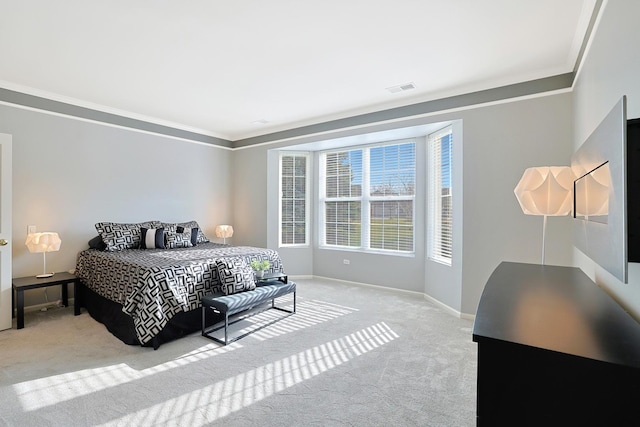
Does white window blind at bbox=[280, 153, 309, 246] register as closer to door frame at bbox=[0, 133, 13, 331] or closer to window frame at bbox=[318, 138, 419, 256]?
window frame at bbox=[318, 138, 419, 256]

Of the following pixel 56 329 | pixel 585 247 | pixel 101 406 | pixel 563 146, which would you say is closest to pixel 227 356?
pixel 101 406

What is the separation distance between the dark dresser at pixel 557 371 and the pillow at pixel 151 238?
174 inches

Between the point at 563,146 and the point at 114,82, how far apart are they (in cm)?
496

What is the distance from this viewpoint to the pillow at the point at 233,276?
10.6ft

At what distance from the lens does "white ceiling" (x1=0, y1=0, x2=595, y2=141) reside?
2.27m

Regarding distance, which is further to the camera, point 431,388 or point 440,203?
point 440,203

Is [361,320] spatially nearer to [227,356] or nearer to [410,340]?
[410,340]

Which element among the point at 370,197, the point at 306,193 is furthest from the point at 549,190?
the point at 306,193

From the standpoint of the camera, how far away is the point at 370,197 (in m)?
5.26

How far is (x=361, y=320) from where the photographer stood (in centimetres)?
361

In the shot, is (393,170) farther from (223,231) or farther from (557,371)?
(557,371)

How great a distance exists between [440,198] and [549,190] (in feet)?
6.92

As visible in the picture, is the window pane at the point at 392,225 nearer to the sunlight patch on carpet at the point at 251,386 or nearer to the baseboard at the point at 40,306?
the sunlight patch on carpet at the point at 251,386

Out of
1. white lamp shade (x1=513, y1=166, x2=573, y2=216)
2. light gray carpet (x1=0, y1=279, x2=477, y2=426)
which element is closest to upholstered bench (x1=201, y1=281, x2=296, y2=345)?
light gray carpet (x1=0, y1=279, x2=477, y2=426)
